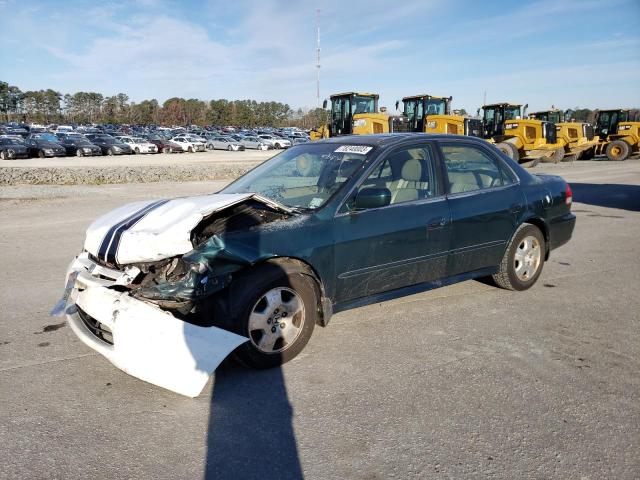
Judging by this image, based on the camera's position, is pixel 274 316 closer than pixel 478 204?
Yes

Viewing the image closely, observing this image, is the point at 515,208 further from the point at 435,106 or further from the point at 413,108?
the point at 413,108

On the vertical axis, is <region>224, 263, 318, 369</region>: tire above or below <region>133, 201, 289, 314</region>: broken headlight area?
below

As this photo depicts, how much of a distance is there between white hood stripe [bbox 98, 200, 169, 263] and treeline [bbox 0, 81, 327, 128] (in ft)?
383

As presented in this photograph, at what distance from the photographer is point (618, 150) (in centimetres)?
2641

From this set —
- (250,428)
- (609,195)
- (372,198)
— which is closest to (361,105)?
(609,195)

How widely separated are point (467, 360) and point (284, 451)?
5.47 feet

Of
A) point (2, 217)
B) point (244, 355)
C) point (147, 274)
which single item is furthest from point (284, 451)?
point (2, 217)

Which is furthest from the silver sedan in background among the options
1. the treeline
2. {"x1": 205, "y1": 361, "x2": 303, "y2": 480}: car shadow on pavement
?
the treeline

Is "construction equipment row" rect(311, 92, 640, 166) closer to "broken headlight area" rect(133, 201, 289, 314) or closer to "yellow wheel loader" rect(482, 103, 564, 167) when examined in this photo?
"yellow wheel loader" rect(482, 103, 564, 167)

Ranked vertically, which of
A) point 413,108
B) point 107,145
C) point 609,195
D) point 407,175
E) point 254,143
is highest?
point 413,108

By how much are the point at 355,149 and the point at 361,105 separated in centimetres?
1953

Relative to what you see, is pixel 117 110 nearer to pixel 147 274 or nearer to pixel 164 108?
pixel 164 108

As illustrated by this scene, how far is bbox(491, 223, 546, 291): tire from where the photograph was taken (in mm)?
5050

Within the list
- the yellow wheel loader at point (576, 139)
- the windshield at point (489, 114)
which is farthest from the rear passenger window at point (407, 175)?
the windshield at point (489, 114)
